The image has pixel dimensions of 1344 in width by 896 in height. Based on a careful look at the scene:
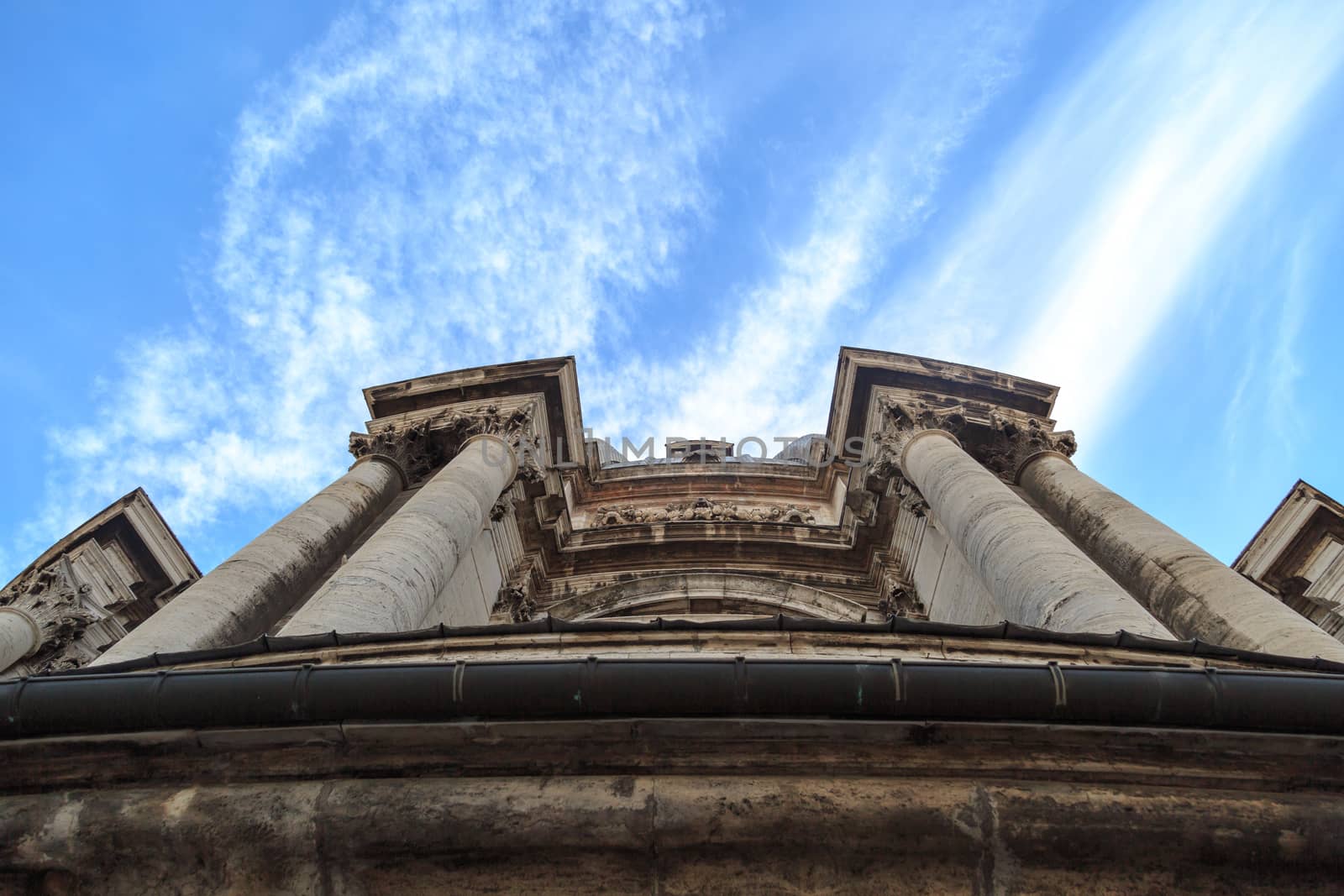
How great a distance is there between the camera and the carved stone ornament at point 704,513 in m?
19.2

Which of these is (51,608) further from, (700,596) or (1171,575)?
(1171,575)

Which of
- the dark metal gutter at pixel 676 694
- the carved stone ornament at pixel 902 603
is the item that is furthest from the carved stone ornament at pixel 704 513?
the dark metal gutter at pixel 676 694

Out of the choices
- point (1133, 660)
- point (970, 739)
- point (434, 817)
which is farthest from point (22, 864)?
point (1133, 660)

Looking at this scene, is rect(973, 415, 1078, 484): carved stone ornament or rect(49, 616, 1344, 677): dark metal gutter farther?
rect(973, 415, 1078, 484): carved stone ornament

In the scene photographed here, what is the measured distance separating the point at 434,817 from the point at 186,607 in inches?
275

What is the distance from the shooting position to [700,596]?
1636 centimetres

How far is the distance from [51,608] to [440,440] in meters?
6.96

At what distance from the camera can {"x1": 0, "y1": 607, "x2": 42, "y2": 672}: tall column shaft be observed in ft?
45.3

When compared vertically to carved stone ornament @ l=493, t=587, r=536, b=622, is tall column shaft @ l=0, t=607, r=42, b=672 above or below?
below

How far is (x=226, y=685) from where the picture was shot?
4.30 meters

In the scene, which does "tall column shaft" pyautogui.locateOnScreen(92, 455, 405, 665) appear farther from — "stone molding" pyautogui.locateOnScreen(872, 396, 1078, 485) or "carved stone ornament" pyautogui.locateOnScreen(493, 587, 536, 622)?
"stone molding" pyautogui.locateOnScreen(872, 396, 1078, 485)

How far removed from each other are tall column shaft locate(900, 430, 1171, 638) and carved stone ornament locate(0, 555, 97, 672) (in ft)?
45.4

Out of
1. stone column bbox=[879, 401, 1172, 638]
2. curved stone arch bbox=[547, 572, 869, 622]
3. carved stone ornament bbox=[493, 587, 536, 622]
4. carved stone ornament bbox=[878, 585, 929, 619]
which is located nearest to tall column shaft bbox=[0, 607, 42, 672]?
carved stone ornament bbox=[493, 587, 536, 622]

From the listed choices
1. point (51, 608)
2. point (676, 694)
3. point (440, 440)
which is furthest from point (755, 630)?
point (51, 608)
